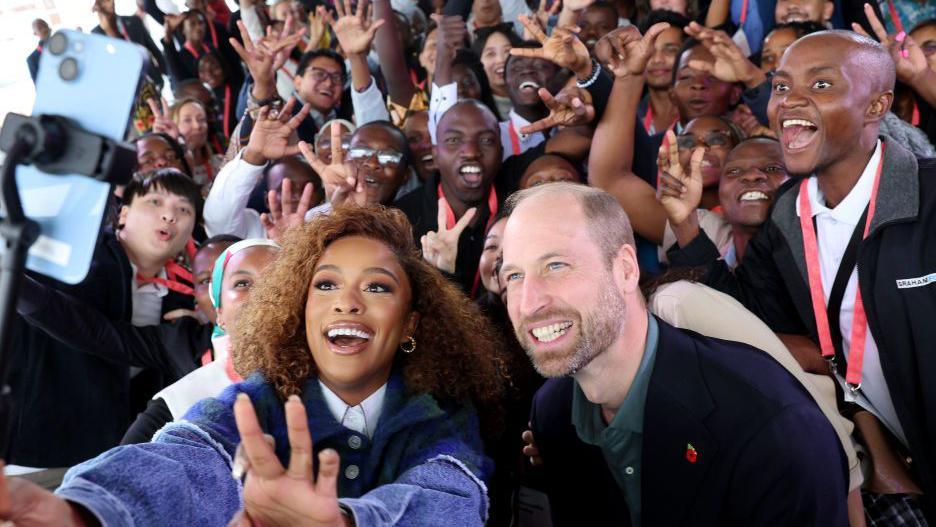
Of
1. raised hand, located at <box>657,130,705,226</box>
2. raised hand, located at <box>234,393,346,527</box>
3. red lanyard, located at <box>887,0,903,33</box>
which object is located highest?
red lanyard, located at <box>887,0,903,33</box>

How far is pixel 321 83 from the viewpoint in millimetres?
5617

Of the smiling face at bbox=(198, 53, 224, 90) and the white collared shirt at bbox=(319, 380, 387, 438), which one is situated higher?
the smiling face at bbox=(198, 53, 224, 90)

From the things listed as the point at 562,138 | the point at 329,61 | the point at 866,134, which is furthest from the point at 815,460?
the point at 329,61

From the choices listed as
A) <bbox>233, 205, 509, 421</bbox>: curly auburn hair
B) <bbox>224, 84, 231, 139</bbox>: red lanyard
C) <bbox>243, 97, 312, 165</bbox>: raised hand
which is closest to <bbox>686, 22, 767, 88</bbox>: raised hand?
<bbox>243, 97, 312, 165</bbox>: raised hand

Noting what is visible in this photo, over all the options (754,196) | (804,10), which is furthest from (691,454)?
(804,10)

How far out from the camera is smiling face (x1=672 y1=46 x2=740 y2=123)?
168 inches

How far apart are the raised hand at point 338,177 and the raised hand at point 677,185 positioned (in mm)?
1338

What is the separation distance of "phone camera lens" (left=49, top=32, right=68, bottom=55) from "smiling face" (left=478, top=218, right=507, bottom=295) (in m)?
2.09

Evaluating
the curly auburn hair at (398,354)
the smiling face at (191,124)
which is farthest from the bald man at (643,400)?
the smiling face at (191,124)

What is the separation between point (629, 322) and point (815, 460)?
0.52 m

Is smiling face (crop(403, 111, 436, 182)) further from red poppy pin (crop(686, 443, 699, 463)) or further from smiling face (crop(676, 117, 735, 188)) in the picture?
red poppy pin (crop(686, 443, 699, 463))

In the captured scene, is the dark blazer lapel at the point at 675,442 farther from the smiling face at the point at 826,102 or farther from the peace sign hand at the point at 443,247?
the peace sign hand at the point at 443,247

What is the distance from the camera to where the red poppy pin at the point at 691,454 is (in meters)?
1.96

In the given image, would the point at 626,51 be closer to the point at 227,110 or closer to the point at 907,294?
the point at 907,294
